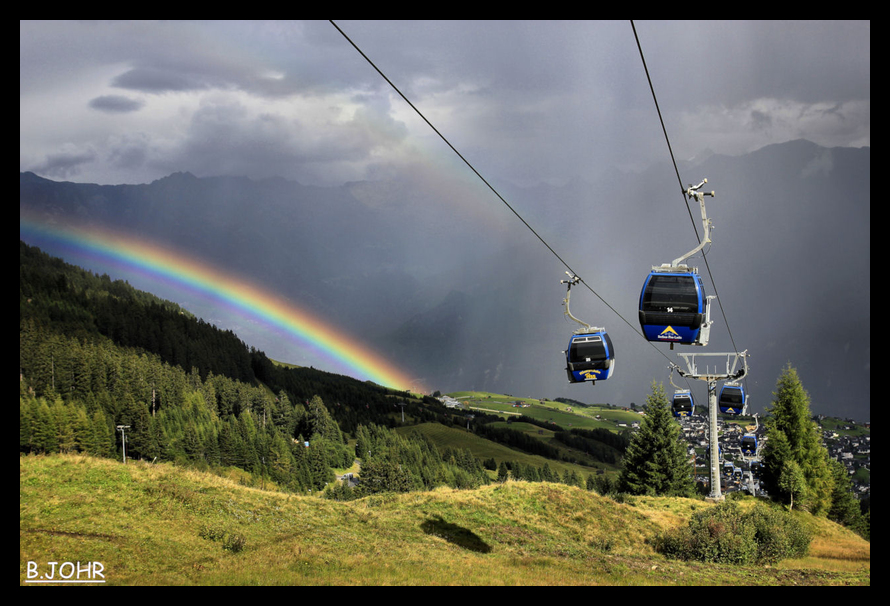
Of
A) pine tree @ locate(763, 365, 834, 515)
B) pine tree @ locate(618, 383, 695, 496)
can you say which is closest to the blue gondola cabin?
pine tree @ locate(763, 365, 834, 515)

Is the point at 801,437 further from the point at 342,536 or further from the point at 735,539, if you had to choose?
the point at 342,536

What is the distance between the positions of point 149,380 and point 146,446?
4542 centimetres

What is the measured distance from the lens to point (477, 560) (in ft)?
93.6

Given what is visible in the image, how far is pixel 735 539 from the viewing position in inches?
1318

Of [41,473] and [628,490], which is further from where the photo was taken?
[628,490]

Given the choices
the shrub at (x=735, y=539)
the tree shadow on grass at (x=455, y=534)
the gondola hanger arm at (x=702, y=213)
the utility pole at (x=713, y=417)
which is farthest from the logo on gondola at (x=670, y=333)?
the utility pole at (x=713, y=417)

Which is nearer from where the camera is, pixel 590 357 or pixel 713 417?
pixel 590 357

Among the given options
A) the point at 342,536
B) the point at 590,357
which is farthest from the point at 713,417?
Result: the point at 342,536

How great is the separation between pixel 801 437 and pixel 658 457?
1297 cm
